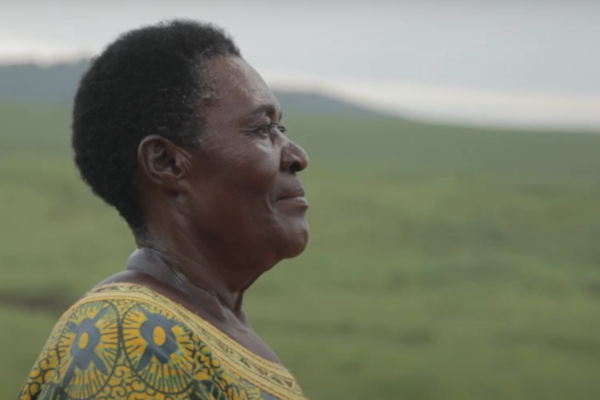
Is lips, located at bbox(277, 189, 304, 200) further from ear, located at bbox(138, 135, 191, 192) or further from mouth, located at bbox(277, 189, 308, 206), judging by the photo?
ear, located at bbox(138, 135, 191, 192)

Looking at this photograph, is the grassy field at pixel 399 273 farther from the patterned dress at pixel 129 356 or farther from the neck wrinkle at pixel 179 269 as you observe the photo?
the patterned dress at pixel 129 356

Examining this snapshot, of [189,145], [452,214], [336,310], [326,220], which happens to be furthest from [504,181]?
[189,145]

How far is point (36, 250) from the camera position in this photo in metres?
12.7

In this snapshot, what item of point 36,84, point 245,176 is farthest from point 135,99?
point 36,84

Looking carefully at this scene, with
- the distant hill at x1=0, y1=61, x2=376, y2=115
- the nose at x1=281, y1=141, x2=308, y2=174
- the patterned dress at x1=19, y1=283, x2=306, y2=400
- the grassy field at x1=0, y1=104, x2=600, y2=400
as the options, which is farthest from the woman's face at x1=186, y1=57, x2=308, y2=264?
the distant hill at x1=0, y1=61, x2=376, y2=115

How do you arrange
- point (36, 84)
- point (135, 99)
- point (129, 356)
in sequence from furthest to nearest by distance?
point (36, 84) → point (135, 99) → point (129, 356)

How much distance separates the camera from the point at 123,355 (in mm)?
1577

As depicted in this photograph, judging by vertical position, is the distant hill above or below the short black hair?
above

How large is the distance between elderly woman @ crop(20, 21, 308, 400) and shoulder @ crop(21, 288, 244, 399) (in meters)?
0.04

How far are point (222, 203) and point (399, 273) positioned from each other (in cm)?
1108

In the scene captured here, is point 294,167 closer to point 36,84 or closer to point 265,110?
point 265,110

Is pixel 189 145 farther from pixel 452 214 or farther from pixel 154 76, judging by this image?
pixel 452 214

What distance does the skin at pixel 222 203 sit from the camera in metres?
1.81

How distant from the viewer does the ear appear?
1798mm
